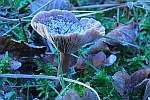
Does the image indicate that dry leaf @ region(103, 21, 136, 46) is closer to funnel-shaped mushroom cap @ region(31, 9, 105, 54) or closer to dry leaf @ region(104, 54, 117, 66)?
dry leaf @ region(104, 54, 117, 66)

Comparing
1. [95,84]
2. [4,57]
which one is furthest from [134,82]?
[4,57]

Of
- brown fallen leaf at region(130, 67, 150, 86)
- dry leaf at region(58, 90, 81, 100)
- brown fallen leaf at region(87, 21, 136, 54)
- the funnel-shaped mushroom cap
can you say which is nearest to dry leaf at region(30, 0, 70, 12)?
brown fallen leaf at region(87, 21, 136, 54)

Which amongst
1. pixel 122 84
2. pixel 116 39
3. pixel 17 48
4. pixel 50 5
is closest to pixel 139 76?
pixel 122 84

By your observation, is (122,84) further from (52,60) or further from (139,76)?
(52,60)

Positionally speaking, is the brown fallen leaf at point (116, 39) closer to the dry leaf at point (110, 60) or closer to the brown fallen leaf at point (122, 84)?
the dry leaf at point (110, 60)

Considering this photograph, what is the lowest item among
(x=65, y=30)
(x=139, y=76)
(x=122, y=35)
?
(x=139, y=76)

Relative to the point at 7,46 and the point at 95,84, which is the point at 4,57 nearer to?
the point at 7,46

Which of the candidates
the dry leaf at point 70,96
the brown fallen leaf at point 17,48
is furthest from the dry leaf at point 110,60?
the dry leaf at point 70,96
